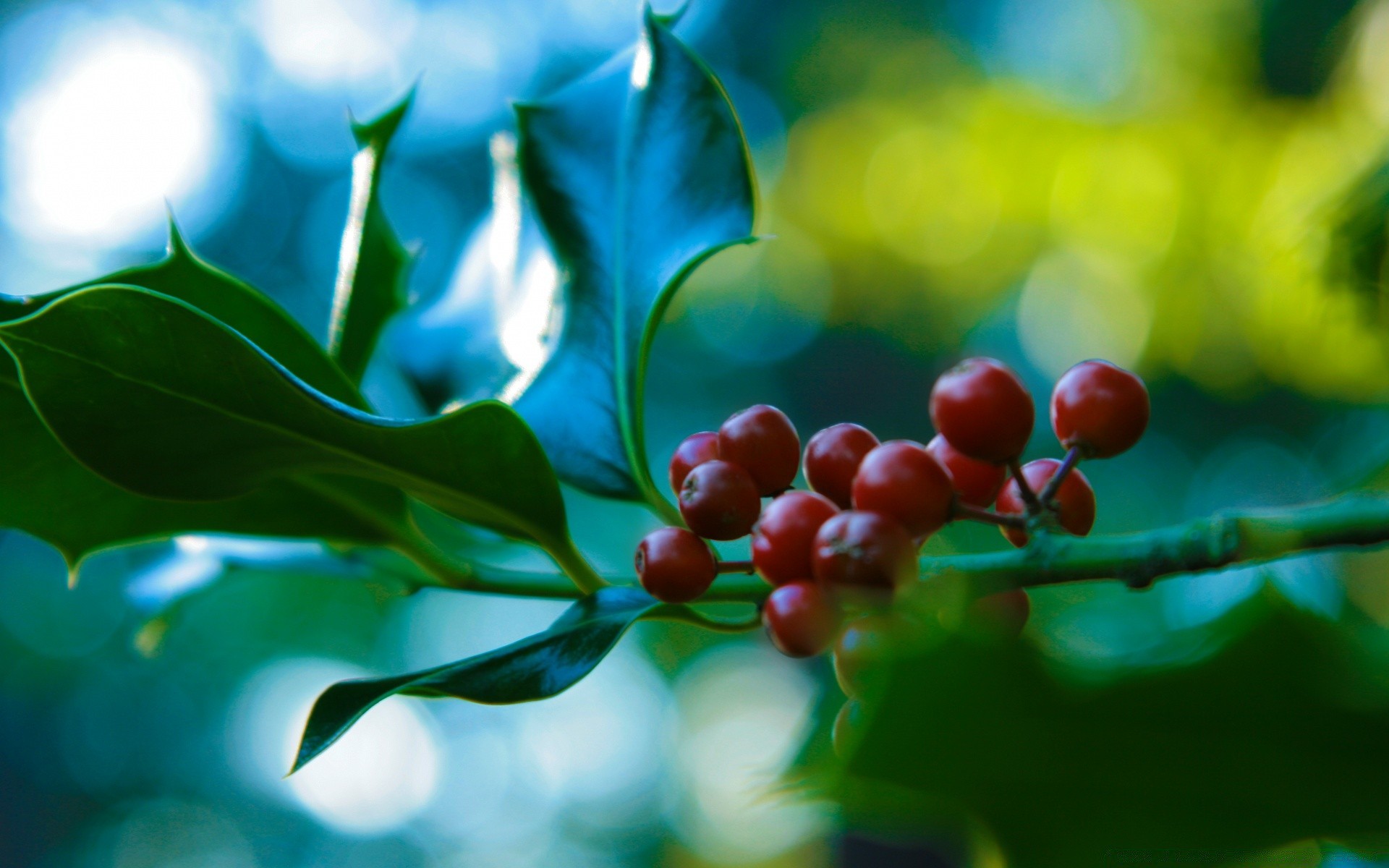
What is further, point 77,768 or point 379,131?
point 77,768

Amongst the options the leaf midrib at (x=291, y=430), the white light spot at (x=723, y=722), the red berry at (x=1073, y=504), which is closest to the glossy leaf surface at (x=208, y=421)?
the leaf midrib at (x=291, y=430)

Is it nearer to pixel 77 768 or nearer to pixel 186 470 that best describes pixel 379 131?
pixel 186 470

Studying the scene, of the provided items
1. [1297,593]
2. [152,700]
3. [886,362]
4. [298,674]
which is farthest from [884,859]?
[152,700]

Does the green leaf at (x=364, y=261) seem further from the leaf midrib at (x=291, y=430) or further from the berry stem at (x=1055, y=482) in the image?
the berry stem at (x=1055, y=482)

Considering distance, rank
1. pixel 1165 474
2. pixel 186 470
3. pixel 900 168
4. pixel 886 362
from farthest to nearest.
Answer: pixel 886 362
pixel 900 168
pixel 1165 474
pixel 186 470

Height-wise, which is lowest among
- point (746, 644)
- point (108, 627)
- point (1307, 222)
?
point (108, 627)

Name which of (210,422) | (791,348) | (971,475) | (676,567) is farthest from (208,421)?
(791,348)

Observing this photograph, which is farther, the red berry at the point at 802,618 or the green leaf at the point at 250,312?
the green leaf at the point at 250,312

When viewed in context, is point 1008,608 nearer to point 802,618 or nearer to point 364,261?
point 802,618
